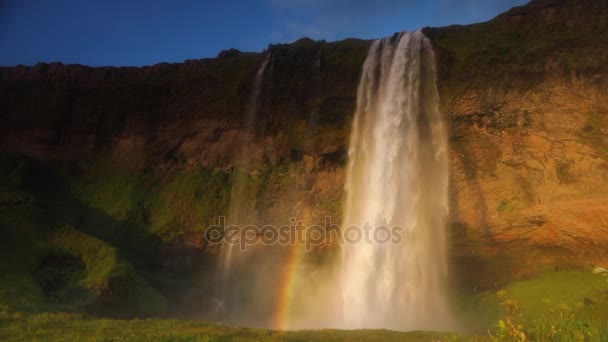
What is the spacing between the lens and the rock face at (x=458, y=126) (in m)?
22.8

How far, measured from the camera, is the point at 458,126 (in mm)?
25328

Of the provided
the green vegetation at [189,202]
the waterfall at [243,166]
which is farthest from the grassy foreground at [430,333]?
the green vegetation at [189,202]

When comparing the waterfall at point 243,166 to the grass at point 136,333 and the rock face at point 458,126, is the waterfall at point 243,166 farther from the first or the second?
the grass at point 136,333

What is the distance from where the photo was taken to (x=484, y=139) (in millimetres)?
24766

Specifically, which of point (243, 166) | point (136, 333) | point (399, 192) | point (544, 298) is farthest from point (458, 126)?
point (136, 333)

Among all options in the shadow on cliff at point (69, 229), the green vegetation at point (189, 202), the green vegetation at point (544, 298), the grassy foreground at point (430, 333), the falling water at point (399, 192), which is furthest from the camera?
the green vegetation at point (189, 202)

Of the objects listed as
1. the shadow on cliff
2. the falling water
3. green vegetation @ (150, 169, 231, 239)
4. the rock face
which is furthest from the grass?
green vegetation @ (150, 169, 231, 239)

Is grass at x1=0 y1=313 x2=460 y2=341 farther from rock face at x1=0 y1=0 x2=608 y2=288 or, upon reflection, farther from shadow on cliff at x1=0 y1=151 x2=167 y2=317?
rock face at x1=0 y1=0 x2=608 y2=288

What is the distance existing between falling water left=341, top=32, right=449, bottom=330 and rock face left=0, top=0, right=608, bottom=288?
3.10ft

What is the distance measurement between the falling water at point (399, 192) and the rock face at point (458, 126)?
943mm

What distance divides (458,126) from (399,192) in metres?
4.66

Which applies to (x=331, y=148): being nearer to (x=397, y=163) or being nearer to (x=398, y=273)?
(x=397, y=163)

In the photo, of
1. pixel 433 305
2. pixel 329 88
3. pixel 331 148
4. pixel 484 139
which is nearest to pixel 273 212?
pixel 331 148

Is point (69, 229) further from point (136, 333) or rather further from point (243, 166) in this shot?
point (136, 333)
